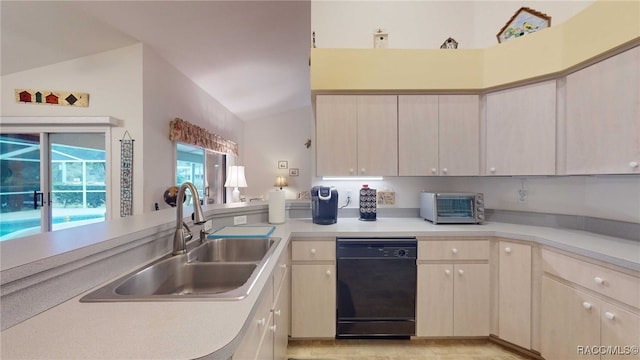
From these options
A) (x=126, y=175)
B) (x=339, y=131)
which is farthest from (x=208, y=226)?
(x=126, y=175)

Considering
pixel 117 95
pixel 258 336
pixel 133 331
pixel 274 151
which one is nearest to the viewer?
pixel 133 331

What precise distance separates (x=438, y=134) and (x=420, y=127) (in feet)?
0.55

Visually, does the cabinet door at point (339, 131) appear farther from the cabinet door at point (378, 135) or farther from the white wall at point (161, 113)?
the white wall at point (161, 113)

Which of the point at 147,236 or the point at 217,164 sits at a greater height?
the point at 217,164

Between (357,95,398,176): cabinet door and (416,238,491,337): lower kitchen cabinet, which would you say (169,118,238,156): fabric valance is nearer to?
(357,95,398,176): cabinet door

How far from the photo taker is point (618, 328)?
1333 millimetres

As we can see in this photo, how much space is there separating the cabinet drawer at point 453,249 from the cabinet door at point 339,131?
83 cm

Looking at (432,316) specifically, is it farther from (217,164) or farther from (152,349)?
(217,164)

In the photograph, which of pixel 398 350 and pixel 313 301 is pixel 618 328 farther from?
pixel 313 301

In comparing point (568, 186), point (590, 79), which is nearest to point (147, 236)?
point (590, 79)

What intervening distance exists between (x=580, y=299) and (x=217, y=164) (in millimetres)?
5716

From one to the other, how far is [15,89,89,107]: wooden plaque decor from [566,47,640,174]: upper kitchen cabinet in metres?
4.63

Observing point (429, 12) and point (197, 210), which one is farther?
point (429, 12)

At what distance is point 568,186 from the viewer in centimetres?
207
